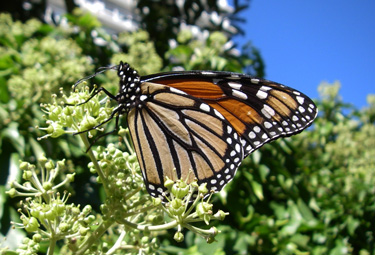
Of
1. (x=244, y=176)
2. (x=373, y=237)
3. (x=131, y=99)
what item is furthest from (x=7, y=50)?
(x=373, y=237)

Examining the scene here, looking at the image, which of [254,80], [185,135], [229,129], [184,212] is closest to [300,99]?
[254,80]

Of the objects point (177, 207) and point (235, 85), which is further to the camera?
point (235, 85)

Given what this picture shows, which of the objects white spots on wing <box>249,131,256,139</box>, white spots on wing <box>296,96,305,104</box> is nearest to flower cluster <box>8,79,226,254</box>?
white spots on wing <box>249,131,256,139</box>

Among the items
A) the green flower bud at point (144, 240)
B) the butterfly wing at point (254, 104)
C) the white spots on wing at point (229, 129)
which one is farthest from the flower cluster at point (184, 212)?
the butterfly wing at point (254, 104)

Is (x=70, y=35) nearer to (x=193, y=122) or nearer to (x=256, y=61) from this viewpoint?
(x=256, y=61)

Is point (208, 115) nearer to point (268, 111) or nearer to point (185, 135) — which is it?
point (185, 135)

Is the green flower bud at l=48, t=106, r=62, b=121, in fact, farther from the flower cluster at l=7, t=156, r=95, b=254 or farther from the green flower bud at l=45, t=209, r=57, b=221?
the green flower bud at l=45, t=209, r=57, b=221
